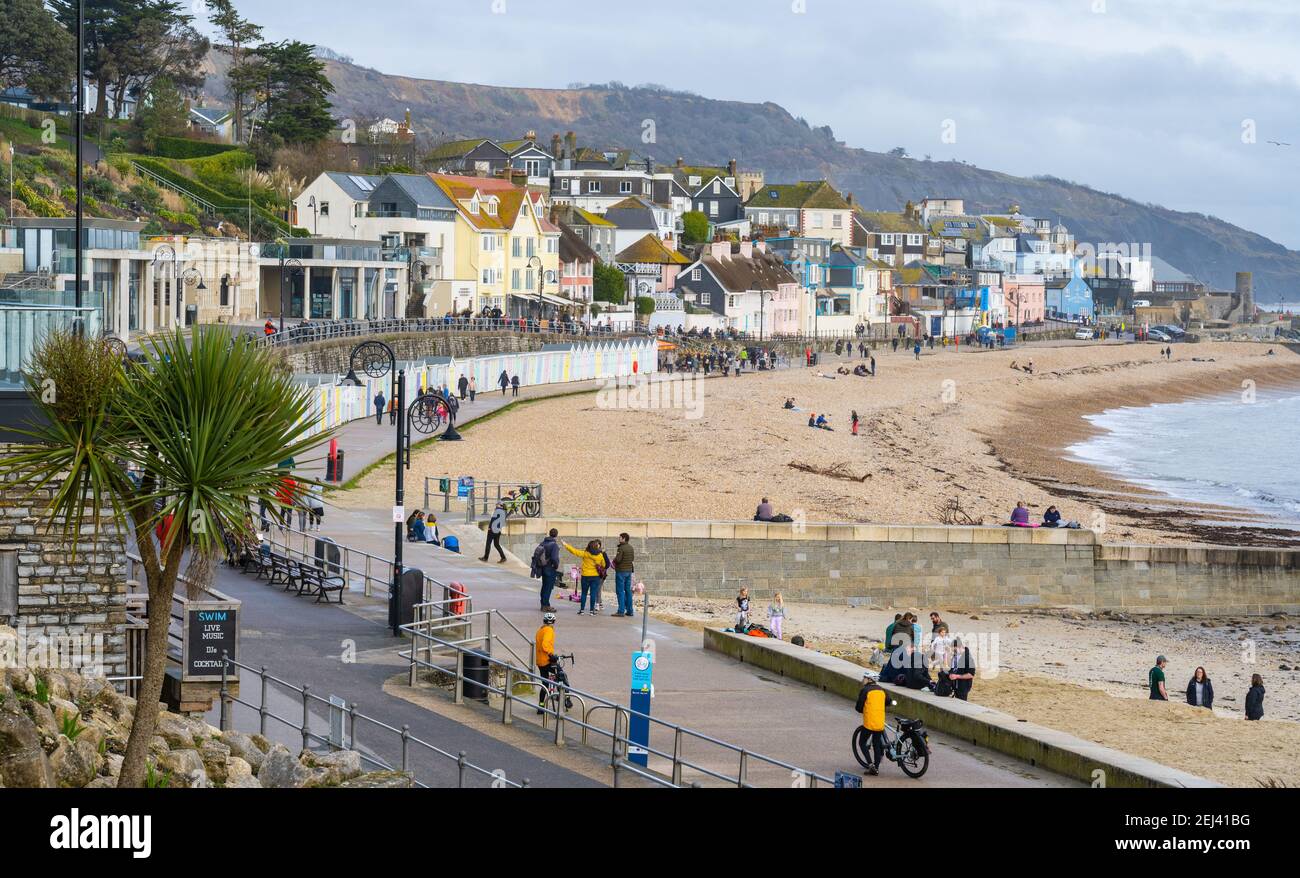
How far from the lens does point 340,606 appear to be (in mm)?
22453

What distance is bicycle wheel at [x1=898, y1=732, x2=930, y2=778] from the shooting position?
15.9m

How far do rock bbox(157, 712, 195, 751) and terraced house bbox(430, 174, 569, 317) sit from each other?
243 feet

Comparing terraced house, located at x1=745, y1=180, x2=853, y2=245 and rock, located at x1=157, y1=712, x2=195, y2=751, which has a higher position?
terraced house, located at x1=745, y1=180, x2=853, y2=245

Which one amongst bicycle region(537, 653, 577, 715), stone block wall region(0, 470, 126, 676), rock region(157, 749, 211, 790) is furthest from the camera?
bicycle region(537, 653, 577, 715)

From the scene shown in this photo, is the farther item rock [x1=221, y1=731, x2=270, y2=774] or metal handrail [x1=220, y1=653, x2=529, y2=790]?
metal handrail [x1=220, y1=653, x2=529, y2=790]

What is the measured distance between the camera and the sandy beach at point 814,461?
133 ft

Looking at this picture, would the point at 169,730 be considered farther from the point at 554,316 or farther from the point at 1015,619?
the point at 554,316

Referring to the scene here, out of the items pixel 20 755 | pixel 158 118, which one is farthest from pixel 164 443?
pixel 158 118

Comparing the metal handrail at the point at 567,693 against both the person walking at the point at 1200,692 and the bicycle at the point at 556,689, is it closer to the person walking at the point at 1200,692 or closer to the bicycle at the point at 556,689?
the bicycle at the point at 556,689

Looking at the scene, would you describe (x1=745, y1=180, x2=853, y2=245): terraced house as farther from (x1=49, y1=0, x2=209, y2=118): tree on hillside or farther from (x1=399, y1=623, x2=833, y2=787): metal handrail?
(x1=399, y1=623, x2=833, y2=787): metal handrail

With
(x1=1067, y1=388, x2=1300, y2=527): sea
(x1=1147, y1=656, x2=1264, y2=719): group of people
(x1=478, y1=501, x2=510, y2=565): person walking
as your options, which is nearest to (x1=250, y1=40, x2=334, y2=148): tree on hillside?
(x1=1067, y1=388, x2=1300, y2=527): sea
